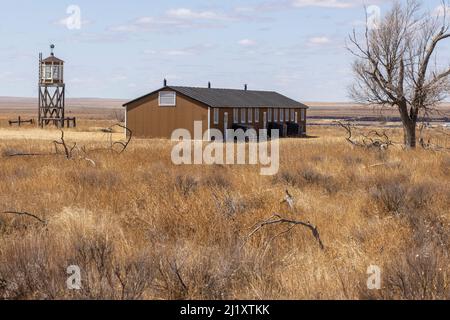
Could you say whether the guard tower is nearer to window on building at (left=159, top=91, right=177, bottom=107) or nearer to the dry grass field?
window on building at (left=159, top=91, right=177, bottom=107)

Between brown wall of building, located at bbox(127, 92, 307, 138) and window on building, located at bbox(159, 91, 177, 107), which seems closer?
brown wall of building, located at bbox(127, 92, 307, 138)

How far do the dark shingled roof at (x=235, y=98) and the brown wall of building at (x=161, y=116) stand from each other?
18.7 inches

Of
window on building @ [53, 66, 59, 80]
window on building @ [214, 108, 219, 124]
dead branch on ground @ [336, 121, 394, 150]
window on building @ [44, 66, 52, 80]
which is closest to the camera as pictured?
→ dead branch on ground @ [336, 121, 394, 150]

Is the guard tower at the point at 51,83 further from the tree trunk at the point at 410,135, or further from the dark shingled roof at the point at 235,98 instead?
the tree trunk at the point at 410,135

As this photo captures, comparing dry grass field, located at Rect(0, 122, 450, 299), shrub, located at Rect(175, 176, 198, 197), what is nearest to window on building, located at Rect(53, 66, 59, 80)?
dry grass field, located at Rect(0, 122, 450, 299)

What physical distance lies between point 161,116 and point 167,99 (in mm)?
1217

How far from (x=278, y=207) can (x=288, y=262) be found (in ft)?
10.7

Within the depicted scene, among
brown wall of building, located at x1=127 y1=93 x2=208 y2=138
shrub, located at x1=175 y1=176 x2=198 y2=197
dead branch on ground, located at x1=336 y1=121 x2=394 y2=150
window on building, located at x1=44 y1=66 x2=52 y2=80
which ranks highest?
window on building, located at x1=44 y1=66 x2=52 y2=80

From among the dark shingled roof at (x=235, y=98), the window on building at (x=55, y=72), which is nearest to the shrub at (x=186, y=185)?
the dark shingled roof at (x=235, y=98)

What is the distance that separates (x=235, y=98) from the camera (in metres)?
50.2

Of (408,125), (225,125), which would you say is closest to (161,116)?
(225,125)

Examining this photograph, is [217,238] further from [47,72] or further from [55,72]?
[47,72]

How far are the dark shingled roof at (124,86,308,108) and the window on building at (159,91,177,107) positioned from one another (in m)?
0.33

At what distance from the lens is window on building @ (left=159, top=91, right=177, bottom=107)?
4547 cm
